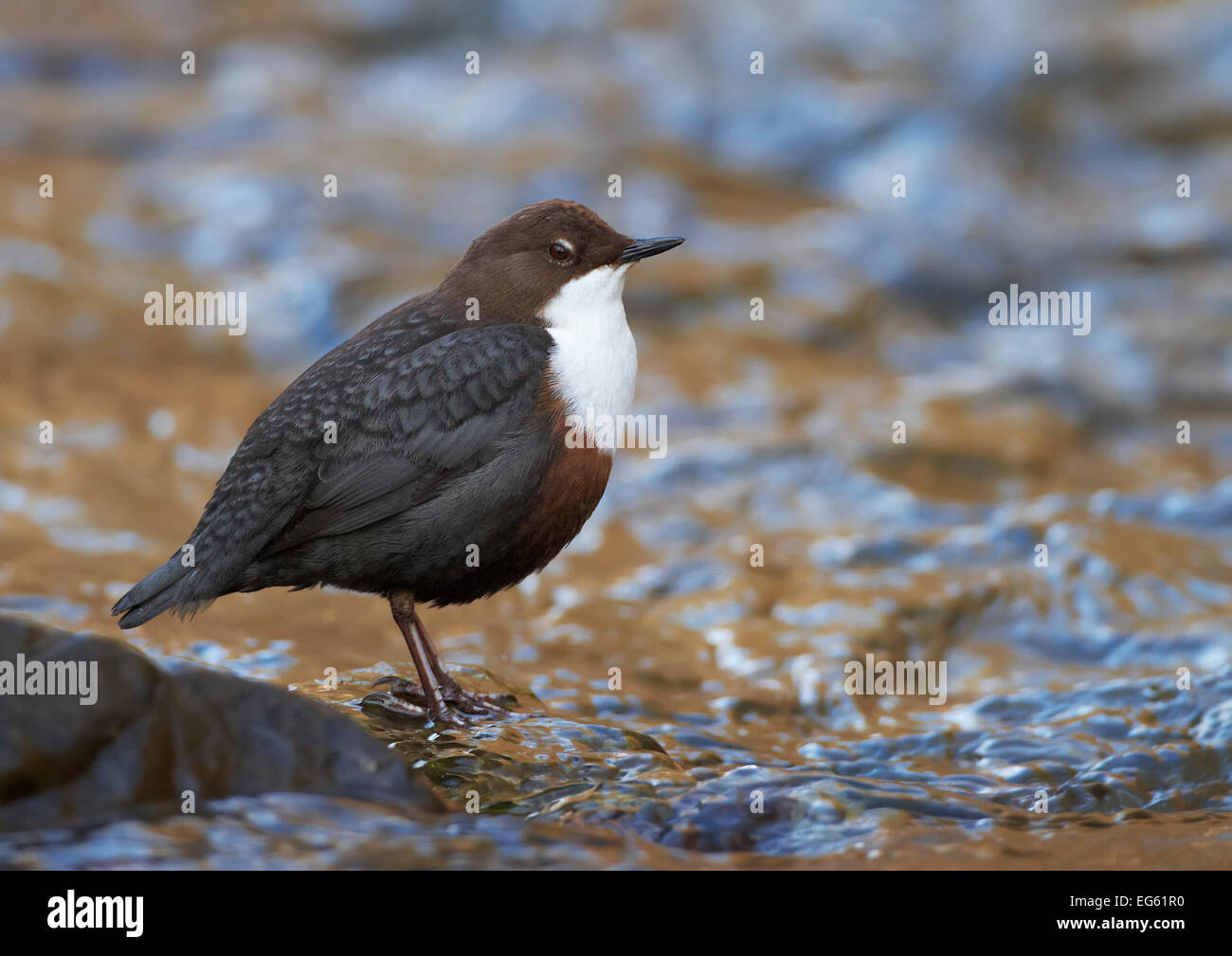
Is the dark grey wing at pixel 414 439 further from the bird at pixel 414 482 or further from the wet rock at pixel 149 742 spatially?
the wet rock at pixel 149 742

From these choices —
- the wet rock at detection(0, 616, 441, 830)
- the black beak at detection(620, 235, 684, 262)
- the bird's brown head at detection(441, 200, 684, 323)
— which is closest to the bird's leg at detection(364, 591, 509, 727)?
the wet rock at detection(0, 616, 441, 830)

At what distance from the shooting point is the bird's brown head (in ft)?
16.7

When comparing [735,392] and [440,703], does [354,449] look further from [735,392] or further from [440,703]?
[735,392]

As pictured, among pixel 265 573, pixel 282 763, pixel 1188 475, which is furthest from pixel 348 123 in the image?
pixel 282 763

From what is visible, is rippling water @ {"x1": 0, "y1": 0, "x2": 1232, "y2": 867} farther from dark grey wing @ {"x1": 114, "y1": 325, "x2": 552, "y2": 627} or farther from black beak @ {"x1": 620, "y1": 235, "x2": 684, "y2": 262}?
black beak @ {"x1": 620, "y1": 235, "x2": 684, "y2": 262}

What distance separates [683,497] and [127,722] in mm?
4908

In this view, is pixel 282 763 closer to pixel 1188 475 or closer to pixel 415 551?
pixel 415 551

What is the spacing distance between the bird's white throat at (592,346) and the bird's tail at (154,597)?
4.53ft

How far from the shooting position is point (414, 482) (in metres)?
4.73

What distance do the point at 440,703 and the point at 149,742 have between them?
127 centimetres

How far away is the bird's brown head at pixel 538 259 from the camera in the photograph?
5078 mm

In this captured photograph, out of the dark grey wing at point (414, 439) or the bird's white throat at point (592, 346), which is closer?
the dark grey wing at point (414, 439)

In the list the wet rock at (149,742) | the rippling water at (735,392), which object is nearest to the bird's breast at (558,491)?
the rippling water at (735,392)
